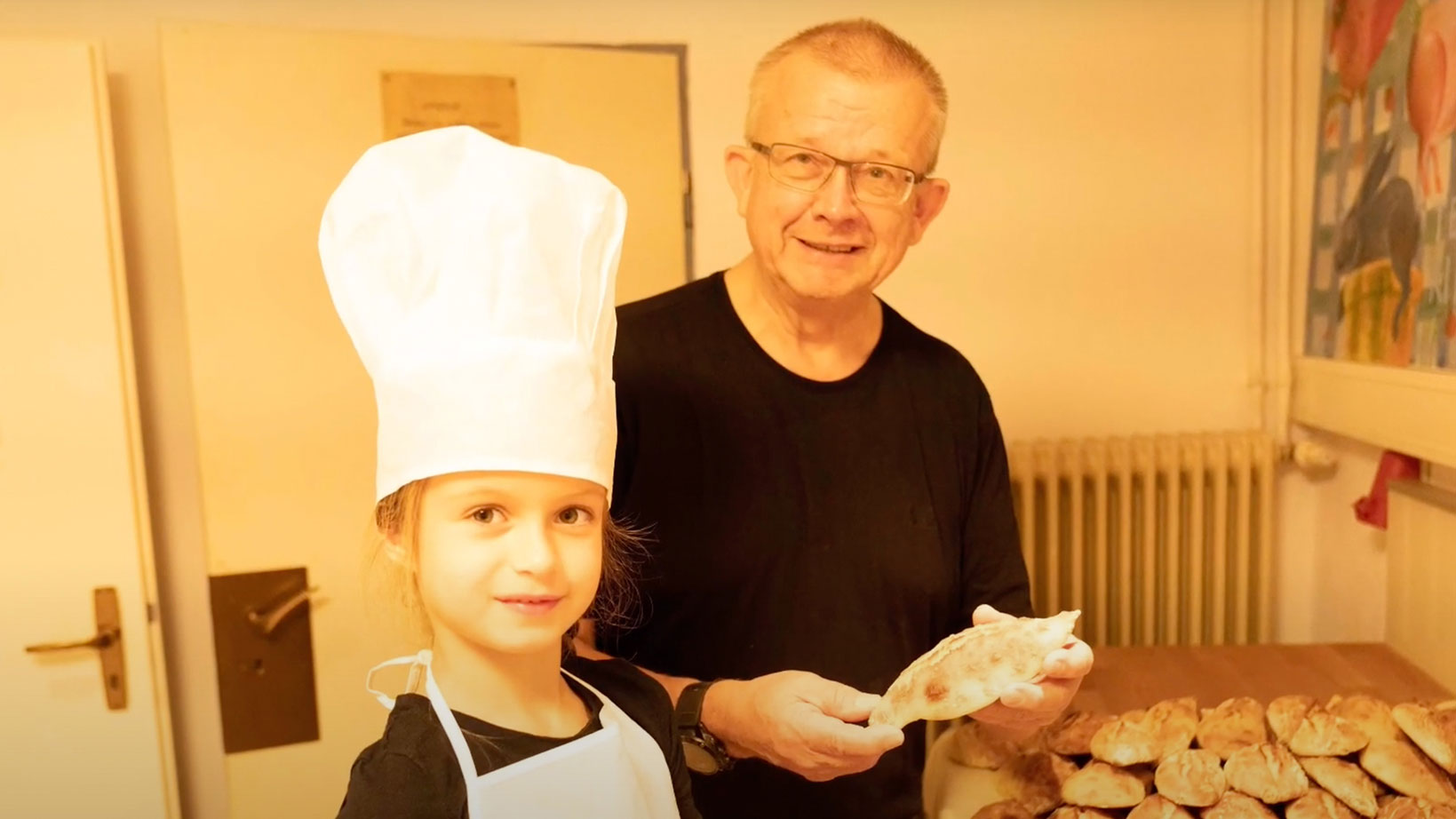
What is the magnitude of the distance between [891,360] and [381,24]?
3.60 ft

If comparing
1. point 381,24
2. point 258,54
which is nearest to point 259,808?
point 258,54

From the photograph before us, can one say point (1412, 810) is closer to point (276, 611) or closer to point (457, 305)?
point (457, 305)

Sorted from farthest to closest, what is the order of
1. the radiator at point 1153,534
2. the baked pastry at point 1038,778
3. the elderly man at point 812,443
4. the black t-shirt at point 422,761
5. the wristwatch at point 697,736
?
the radiator at point 1153,534 → the baked pastry at point 1038,778 → the elderly man at point 812,443 → the wristwatch at point 697,736 → the black t-shirt at point 422,761

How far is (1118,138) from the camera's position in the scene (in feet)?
6.30

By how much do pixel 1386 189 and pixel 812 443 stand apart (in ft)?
3.80

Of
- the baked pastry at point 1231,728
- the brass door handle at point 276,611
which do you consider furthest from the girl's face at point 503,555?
the brass door handle at point 276,611

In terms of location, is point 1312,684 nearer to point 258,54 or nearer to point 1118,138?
point 1118,138

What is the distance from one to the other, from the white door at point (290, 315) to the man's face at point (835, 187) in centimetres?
80

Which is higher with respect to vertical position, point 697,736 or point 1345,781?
point 697,736

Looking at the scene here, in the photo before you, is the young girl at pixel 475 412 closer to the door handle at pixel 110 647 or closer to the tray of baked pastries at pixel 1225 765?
the tray of baked pastries at pixel 1225 765

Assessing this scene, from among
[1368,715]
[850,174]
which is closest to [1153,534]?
[1368,715]

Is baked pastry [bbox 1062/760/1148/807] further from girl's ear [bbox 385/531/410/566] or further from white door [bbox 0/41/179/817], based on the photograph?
white door [bbox 0/41/179/817]

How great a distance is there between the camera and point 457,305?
62cm

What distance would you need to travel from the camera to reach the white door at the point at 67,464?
1413 millimetres
